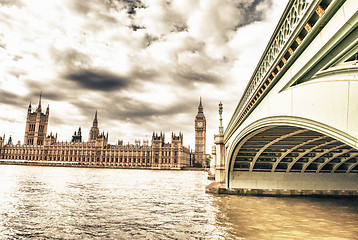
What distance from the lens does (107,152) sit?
12862cm

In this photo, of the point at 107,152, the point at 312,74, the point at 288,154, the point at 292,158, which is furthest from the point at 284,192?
the point at 107,152

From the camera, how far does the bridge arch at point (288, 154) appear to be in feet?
48.9

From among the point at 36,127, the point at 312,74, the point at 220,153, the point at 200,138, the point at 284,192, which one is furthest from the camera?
the point at 36,127

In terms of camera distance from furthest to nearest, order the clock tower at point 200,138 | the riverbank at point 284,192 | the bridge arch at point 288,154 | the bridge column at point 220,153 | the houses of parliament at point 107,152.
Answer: the clock tower at point 200,138 < the houses of parliament at point 107,152 < the bridge column at point 220,153 < the riverbank at point 284,192 < the bridge arch at point 288,154

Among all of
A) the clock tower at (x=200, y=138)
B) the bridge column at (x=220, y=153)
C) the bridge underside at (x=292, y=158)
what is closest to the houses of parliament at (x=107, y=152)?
the clock tower at (x=200, y=138)

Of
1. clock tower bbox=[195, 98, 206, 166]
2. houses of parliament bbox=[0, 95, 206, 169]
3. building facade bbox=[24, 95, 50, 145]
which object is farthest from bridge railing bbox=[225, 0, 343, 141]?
building facade bbox=[24, 95, 50, 145]

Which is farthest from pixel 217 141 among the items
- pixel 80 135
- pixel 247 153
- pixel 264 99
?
pixel 80 135

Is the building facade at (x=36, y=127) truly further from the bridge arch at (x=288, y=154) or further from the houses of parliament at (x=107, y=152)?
the bridge arch at (x=288, y=154)

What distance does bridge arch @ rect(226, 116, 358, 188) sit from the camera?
14.9m

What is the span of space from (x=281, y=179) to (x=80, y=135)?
574ft

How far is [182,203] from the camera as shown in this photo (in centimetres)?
1775

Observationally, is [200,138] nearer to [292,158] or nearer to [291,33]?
[292,158]

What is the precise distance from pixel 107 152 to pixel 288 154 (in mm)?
117840

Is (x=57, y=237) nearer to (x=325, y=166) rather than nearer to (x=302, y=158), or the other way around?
(x=302, y=158)
